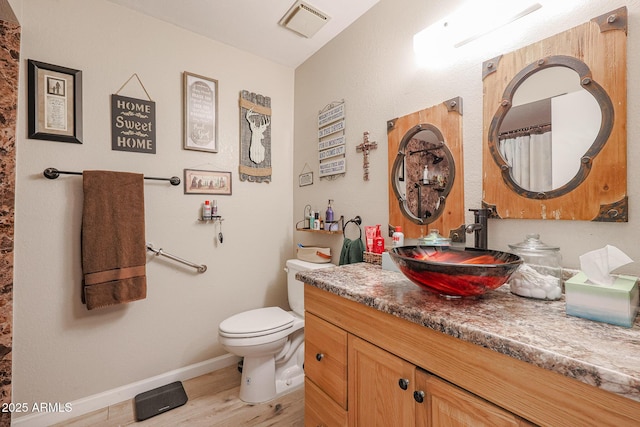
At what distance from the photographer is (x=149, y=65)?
1.82 meters

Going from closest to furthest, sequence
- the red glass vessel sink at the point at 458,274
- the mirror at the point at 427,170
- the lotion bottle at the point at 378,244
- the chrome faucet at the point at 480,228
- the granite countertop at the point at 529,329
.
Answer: the granite countertop at the point at 529,329
the red glass vessel sink at the point at 458,274
the chrome faucet at the point at 480,228
the mirror at the point at 427,170
the lotion bottle at the point at 378,244

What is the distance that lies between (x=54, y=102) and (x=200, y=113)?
0.77m

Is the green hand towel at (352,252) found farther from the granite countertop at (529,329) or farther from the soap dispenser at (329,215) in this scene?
the granite countertop at (529,329)

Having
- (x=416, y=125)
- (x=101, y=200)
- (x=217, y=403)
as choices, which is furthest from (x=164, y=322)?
(x=416, y=125)

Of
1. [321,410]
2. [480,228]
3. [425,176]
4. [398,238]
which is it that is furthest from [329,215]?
[321,410]

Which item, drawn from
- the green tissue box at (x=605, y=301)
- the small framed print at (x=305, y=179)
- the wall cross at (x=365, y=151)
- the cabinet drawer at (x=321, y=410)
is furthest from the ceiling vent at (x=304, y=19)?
the cabinet drawer at (x=321, y=410)

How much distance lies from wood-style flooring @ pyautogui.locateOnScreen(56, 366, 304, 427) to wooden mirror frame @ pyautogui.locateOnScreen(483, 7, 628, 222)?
159 cm

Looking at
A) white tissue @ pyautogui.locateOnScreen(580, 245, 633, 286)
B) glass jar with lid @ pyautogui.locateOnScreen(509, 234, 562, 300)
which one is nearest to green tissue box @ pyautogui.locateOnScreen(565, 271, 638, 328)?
white tissue @ pyautogui.locateOnScreen(580, 245, 633, 286)

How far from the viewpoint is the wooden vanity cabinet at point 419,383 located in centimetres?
53

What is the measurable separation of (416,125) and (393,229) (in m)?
0.57

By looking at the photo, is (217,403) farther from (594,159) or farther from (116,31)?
(116,31)

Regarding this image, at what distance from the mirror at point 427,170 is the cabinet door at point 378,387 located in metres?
0.72

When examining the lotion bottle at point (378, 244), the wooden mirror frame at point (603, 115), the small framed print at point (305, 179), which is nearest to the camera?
the wooden mirror frame at point (603, 115)

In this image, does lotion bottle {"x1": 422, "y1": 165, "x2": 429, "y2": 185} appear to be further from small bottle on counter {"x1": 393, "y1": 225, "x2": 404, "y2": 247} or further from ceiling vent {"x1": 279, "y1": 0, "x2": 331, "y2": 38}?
ceiling vent {"x1": 279, "y1": 0, "x2": 331, "y2": 38}
